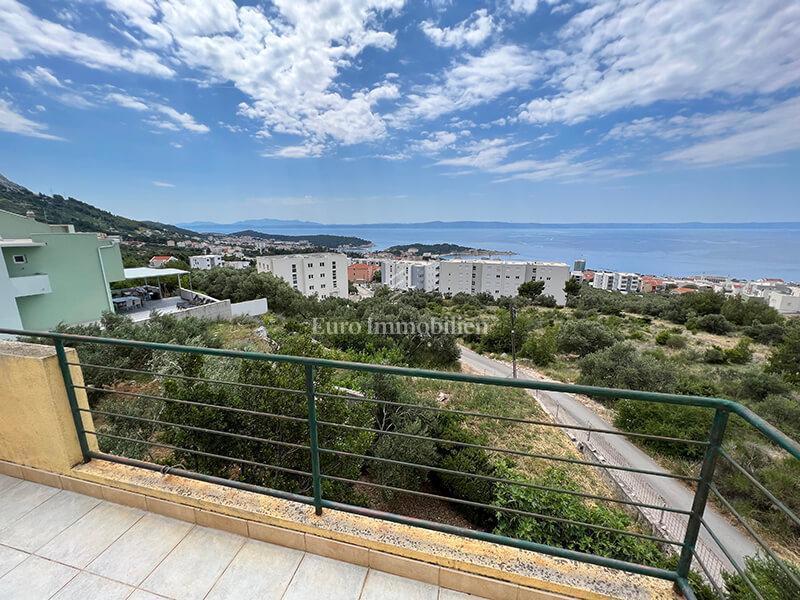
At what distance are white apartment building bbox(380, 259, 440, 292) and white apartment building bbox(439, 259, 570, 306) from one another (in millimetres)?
1414

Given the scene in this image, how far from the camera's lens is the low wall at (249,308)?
1746 centimetres

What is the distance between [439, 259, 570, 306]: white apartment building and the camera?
4662 centimetres

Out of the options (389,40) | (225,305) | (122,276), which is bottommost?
(225,305)

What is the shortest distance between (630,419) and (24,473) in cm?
1357

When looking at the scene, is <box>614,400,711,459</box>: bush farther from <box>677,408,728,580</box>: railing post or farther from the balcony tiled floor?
the balcony tiled floor

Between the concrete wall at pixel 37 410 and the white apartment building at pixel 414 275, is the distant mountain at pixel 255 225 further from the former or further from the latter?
the concrete wall at pixel 37 410

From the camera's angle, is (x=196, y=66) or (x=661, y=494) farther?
(x=196, y=66)

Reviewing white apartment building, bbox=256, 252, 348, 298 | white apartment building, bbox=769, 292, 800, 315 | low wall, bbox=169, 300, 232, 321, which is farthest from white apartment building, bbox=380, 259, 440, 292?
low wall, bbox=169, 300, 232, 321

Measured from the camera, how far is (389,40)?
15492mm

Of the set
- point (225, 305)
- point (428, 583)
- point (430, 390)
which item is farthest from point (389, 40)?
point (428, 583)

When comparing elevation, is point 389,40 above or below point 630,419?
above

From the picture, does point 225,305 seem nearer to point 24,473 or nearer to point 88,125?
point 24,473

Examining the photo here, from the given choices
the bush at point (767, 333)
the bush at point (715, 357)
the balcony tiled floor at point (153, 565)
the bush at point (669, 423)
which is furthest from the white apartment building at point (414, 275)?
the balcony tiled floor at point (153, 565)

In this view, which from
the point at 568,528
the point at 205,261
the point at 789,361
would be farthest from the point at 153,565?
the point at 205,261
